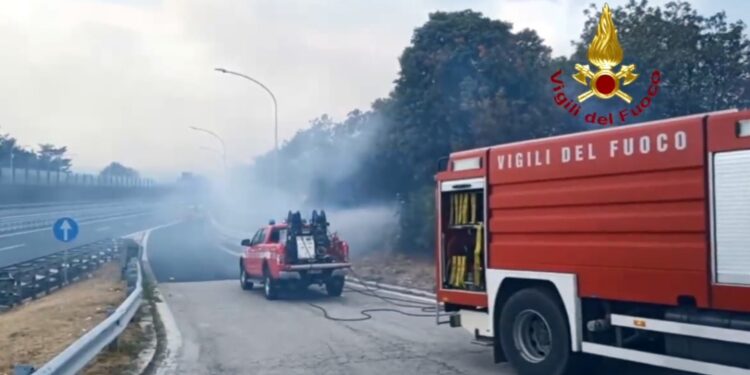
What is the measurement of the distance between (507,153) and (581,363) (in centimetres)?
255

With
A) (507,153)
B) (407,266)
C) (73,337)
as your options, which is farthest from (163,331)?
(407,266)

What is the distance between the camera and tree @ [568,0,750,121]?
2339 cm

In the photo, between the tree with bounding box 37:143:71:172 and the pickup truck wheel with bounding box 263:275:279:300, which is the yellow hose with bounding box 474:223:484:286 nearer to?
the pickup truck wheel with bounding box 263:275:279:300

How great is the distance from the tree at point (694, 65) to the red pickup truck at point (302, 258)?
8570 millimetres

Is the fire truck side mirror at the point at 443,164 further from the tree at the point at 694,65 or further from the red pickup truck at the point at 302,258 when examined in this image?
the tree at the point at 694,65

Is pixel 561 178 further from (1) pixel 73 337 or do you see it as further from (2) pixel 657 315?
(1) pixel 73 337

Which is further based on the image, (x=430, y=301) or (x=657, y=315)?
(x=430, y=301)

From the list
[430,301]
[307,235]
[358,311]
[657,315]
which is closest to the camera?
[657,315]

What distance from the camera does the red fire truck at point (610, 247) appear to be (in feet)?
25.3

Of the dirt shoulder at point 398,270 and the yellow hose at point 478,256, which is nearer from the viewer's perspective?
the yellow hose at point 478,256

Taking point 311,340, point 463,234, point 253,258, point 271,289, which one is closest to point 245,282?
point 253,258

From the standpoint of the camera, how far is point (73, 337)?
1471 cm

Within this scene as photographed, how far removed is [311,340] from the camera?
13844 millimetres

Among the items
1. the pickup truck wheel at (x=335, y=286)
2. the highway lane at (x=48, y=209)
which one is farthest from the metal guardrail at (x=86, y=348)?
the highway lane at (x=48, y=209)
